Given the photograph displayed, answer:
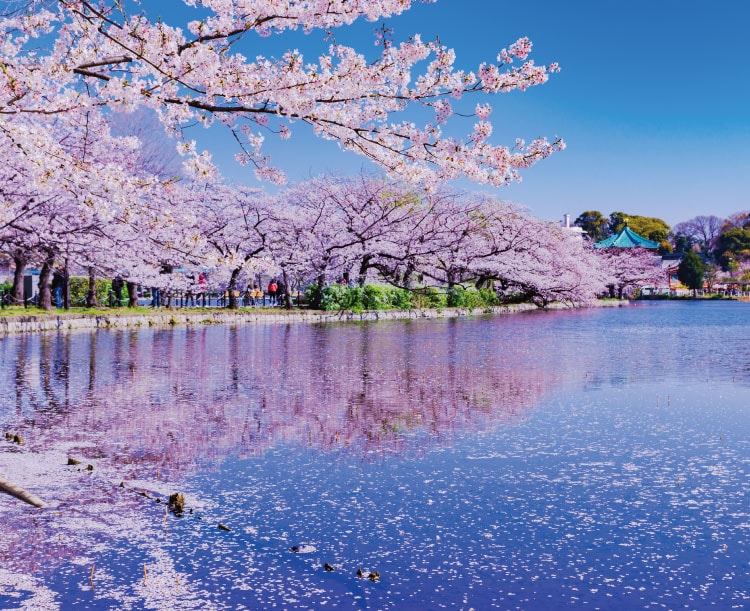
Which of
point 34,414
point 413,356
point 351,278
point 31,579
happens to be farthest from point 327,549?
point 351,278

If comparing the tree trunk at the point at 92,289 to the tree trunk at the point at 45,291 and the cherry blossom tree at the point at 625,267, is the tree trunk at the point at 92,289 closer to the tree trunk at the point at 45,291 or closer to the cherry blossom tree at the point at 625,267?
the tree trunk at the point at 45,291

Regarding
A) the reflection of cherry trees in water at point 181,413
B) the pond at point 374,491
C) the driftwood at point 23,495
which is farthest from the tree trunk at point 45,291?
the driftwood at point 23,495

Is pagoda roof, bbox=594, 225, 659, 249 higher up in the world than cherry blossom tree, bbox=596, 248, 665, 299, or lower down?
higher up

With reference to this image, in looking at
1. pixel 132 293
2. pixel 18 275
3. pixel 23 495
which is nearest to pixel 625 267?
pixel 132 293

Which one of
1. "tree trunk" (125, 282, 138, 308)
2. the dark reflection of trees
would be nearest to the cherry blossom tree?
"tree trunk" (125, 282, 138, 308)

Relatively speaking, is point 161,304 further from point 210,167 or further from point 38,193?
point 210,167

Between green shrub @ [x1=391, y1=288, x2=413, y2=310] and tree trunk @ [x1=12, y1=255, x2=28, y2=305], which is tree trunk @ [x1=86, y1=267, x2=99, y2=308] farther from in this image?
green shrub @ [x1=391, y1=288, x2=413, y2=310]

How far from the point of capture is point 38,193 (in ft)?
69.8

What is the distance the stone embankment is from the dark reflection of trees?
3.67m

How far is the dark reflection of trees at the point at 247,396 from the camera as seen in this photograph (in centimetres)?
657

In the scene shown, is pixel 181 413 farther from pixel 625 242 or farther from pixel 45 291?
pixel 625 242

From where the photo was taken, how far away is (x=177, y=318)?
2478 centimetres

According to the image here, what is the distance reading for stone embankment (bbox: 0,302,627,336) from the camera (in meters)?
20.1

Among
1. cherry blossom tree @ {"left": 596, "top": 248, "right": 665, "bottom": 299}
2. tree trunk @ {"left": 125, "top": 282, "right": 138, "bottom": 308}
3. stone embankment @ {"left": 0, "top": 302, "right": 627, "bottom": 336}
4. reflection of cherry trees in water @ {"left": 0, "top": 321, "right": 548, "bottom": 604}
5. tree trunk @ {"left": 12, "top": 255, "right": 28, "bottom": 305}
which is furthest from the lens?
cherry blossom tree @ {"left": 596, "top": 248, "right": 665, "bottom": 299}
